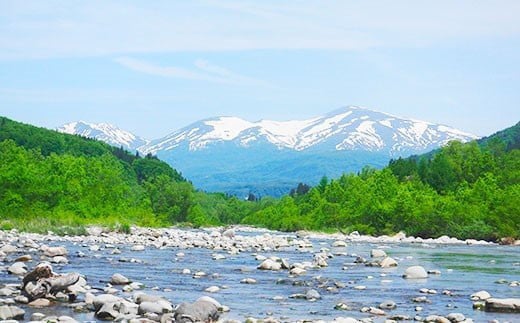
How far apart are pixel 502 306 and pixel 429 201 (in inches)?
2484

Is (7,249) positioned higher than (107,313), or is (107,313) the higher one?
(107,313)

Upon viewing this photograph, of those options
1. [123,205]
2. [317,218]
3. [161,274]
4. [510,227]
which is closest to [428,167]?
[317,218]

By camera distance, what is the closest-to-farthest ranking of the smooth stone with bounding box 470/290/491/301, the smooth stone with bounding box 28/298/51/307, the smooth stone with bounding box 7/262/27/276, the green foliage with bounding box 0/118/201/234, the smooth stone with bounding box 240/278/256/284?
the smooth stone with bounding box 28/298/51/307, the smooth stone with bounding box 470/290/491/301, the smooth stone with bounding box 7/262/27/276, the smooth stone with bounding box 240/278/256/284, the green foliage with bounding box 0/118/201/234

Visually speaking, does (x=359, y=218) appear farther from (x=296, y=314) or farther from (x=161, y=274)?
(x=296, y=314)

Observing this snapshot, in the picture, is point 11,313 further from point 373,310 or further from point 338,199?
point 338,199

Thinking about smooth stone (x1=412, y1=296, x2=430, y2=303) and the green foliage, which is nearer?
smooth stone (x1=412, y1=296, x2=430, y2=303)

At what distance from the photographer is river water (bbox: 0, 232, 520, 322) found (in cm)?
2012

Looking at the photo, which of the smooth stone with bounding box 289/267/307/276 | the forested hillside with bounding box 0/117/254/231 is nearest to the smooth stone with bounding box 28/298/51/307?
the smooth stone with bounding box 289/267/307/276

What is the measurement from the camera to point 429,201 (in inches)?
3233

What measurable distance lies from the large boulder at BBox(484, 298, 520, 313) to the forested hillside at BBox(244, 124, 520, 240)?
50283 mm

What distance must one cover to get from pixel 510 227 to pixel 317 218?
1516 inches

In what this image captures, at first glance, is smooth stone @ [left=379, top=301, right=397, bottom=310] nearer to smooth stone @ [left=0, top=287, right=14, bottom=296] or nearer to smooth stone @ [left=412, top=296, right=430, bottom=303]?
smooth stone @ [left=412, top=296, right=430, bottom=303]

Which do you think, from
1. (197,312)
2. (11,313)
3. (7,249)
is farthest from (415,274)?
(7,249)

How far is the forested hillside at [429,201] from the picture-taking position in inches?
2908
